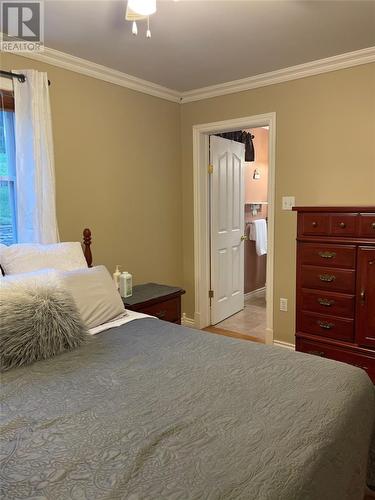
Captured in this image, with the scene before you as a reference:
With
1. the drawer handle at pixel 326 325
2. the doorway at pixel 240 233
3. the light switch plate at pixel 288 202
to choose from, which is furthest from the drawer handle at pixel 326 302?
the doorway at pixel 240 233

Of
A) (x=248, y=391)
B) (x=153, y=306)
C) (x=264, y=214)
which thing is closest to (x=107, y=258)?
(x=153, y=306)

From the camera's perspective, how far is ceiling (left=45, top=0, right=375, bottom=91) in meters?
2.03

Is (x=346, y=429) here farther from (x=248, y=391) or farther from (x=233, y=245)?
(x=233, y=245)

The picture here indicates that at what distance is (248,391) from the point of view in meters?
1.29

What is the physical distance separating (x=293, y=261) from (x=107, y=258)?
1.61m

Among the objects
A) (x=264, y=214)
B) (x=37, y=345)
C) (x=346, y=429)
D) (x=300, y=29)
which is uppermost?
(x=300, y=29)

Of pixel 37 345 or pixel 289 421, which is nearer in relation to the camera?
pixel 289 421

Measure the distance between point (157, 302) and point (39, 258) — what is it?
0.98m

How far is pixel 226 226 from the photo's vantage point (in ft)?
13.6

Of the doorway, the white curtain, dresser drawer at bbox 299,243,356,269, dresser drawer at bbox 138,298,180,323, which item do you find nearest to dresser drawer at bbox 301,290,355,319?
Answer: dresser drawer at bbox 299,243,356,269

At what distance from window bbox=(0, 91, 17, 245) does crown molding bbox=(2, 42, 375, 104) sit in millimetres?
449

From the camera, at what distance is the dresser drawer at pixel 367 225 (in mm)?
2328

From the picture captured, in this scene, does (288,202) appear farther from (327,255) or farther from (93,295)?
(93,295)

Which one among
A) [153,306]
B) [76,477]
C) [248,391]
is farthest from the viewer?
[153,306]
